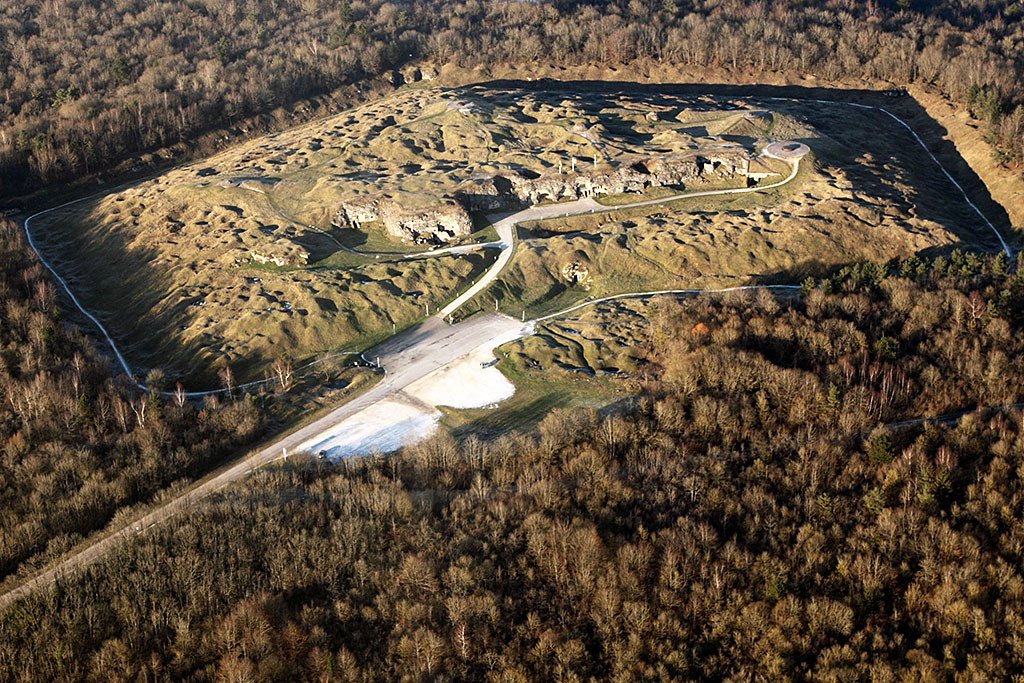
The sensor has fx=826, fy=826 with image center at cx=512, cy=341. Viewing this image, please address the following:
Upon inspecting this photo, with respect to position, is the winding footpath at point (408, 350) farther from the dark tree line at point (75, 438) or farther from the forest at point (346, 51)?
the forest at point (346, 51)

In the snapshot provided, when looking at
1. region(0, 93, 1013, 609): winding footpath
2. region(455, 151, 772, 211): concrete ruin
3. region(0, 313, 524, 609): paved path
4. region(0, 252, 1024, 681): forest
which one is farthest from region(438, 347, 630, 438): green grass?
region(455, 151, 772, 211): concrete ruin

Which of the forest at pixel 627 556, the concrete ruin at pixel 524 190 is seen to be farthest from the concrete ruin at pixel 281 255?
the forest at pixel 627 556

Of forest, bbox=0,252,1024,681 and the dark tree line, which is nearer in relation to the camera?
forest, bbox=0,252,1024,681

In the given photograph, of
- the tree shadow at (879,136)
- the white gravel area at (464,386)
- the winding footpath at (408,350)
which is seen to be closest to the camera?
the winding footpath at (408,350)

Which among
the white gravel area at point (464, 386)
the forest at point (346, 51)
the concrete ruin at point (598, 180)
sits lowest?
the white gravel area at point (464, 386)

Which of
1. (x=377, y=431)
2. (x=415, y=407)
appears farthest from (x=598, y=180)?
(x=377, y=431)

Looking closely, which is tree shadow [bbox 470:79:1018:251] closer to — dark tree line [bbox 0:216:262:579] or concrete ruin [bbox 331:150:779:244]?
concrete ruin [bbox 331:150:779:244]

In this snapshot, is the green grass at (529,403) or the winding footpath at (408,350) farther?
the green grass at (529,403)

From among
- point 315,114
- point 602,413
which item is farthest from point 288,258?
point 315,114
